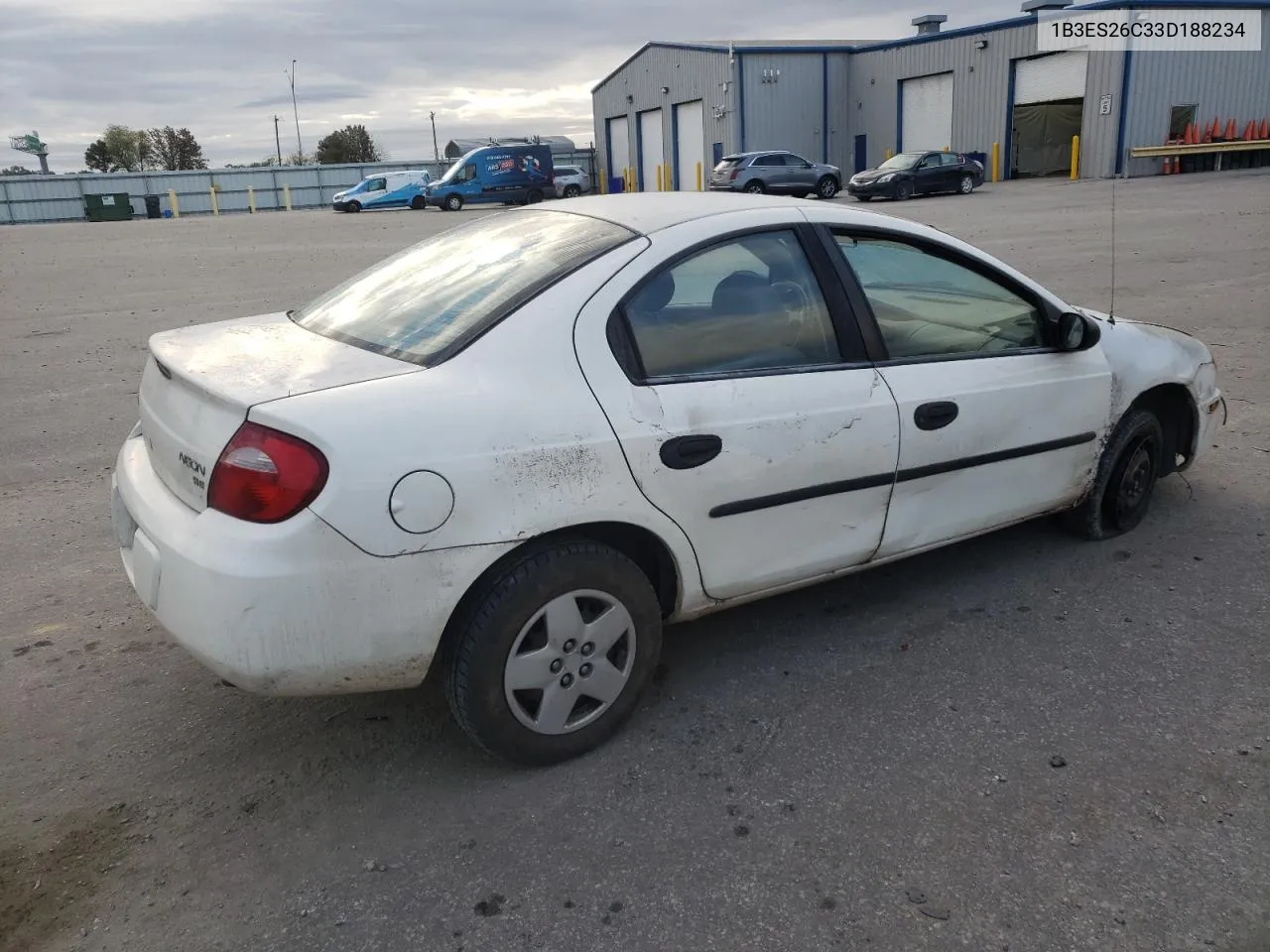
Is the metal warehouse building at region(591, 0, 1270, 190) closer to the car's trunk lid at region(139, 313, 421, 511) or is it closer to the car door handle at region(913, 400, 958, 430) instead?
the car door handle at region(913, 400, 958, 430)

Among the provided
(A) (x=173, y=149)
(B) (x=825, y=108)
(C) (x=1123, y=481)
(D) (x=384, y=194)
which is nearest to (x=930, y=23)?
(B) (x=825, y=108)

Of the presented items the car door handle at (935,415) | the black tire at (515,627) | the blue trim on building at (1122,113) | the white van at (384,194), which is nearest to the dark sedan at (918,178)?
the blue trim on building at (1122,113)

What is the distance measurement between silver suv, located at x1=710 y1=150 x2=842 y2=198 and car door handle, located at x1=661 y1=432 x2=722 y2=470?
28.7 meters

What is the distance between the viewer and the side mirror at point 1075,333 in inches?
148

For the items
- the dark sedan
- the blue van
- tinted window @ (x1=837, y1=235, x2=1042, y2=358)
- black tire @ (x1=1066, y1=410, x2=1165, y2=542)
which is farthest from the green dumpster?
black tire @ (x1=1066, y1=410, x2=1165, y2=542)

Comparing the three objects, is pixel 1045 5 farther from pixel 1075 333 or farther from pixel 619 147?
pixel 1075 333

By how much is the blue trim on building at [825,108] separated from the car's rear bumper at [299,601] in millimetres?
42642

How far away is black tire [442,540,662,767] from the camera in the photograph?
265 centimetres

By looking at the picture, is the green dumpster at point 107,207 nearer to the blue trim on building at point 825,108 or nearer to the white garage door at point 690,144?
the white garage door at point 690,144

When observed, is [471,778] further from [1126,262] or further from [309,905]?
[1126,262]

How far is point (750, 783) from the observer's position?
9.16 ft

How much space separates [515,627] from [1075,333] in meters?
2.41

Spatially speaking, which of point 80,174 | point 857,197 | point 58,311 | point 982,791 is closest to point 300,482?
point 982,791

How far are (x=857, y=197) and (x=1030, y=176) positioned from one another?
9126mm
